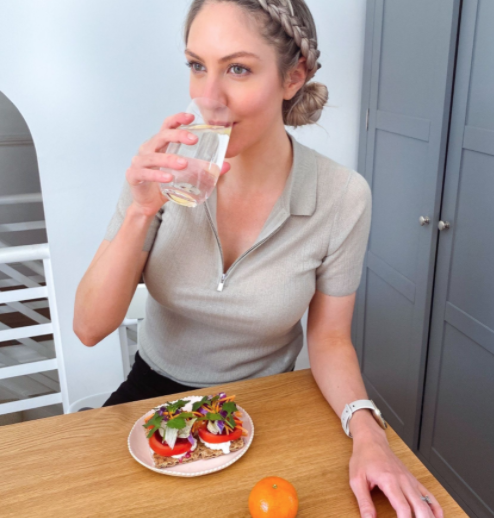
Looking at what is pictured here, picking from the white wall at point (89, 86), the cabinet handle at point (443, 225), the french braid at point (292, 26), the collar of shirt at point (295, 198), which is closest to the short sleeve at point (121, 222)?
the collar of shirt at point (295, 198)

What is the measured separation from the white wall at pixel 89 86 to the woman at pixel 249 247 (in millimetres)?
893

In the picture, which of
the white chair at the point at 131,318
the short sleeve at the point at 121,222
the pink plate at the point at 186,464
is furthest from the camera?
the white chair at the point at 131,318

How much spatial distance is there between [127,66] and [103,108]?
0.18 m

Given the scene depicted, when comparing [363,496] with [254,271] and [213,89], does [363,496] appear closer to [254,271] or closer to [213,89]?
[254,271]

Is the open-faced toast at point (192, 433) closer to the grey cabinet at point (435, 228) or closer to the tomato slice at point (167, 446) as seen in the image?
the tomato slice at point (167, 446)

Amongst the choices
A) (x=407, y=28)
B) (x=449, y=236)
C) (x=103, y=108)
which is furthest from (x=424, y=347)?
(x=103, y=108)

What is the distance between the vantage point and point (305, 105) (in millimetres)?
1311

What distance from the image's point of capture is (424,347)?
81.5 inches

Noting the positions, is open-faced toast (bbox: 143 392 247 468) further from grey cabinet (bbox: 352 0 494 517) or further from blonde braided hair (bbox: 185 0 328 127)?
grey cabinet (bbox: 352 0 494 517)

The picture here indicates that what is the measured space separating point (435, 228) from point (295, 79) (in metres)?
0.96

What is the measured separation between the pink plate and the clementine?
0.11 m

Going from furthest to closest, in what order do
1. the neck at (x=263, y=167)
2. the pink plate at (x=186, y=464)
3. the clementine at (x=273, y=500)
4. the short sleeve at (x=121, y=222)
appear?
the neck at (x=263, y=167) < the short sleeve at (x=121, y=222) < the pink plate at (x=186, y=464) < the clementine at (x=273, y=500)

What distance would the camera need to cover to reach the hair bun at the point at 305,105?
1306mm

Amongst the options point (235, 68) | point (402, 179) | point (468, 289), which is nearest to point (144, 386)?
point (235, 68)
